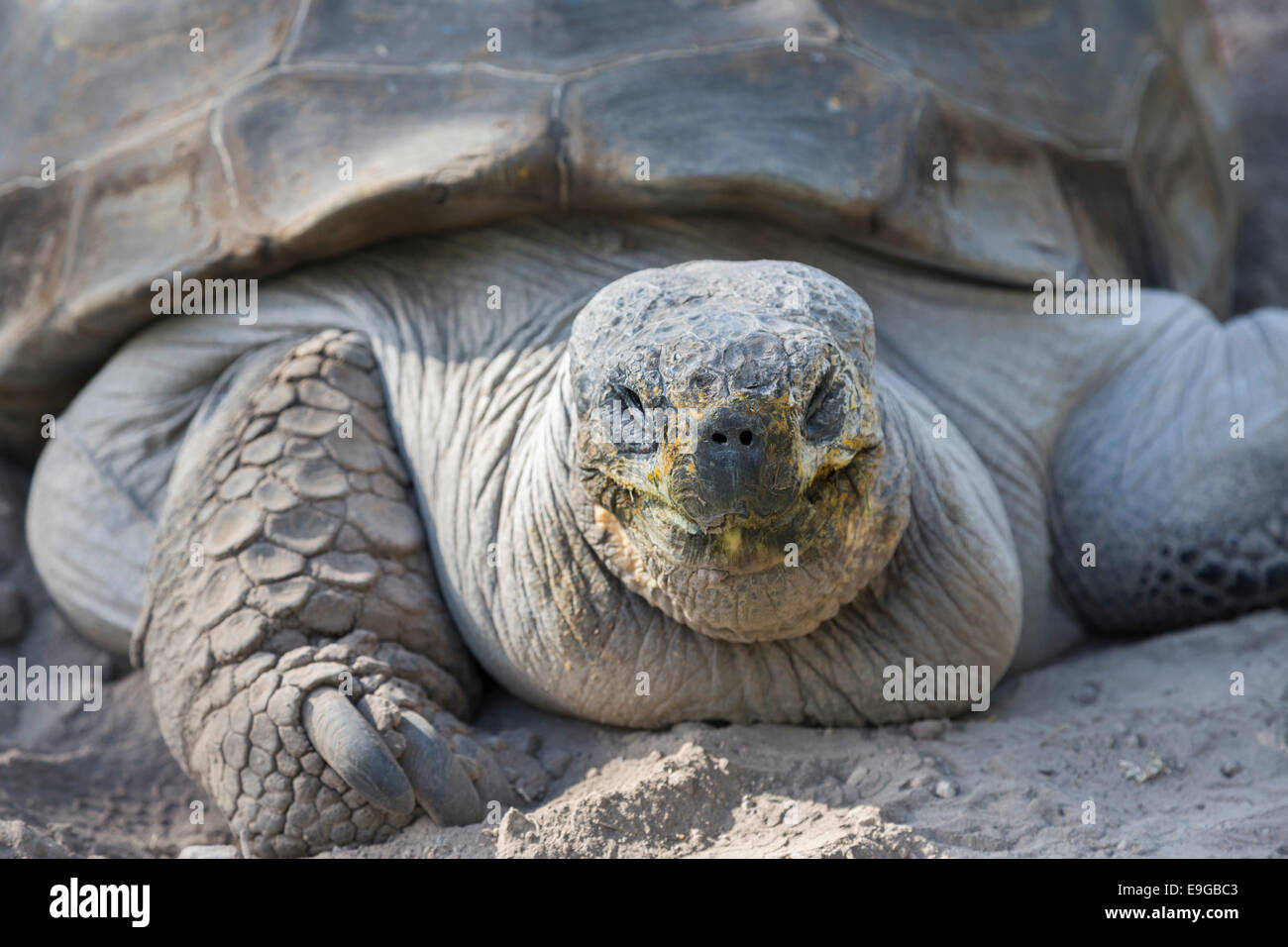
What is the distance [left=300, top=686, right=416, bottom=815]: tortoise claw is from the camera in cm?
265

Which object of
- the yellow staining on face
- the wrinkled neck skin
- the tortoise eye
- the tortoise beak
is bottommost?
the wrinkled neck skin

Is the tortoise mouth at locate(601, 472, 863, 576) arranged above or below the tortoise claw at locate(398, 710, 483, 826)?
above

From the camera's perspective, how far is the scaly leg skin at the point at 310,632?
272 centimetres

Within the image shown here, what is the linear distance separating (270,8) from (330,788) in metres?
2.00

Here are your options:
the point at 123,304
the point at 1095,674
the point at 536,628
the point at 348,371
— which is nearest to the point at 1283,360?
the point at 1095,674

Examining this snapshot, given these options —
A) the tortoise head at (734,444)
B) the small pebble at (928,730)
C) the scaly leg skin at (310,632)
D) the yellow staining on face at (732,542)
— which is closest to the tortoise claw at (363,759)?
the scaly leg skin at (310,632)

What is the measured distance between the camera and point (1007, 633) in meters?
2.95

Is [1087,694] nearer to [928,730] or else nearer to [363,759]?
[928,730]

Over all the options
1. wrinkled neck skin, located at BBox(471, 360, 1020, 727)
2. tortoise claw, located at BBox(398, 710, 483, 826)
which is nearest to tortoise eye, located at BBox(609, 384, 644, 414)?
→ wrinkled neck skin, located at BBox(471, 360, 1020, 727)

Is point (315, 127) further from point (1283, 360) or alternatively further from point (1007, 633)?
point (1283, 360)

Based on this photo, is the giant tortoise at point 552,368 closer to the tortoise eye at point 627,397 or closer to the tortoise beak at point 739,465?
the tortoise eye at point 627,397

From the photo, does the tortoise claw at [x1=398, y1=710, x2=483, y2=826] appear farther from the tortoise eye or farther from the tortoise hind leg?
the tortoise hind leg

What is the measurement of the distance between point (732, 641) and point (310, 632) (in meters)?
0.88
